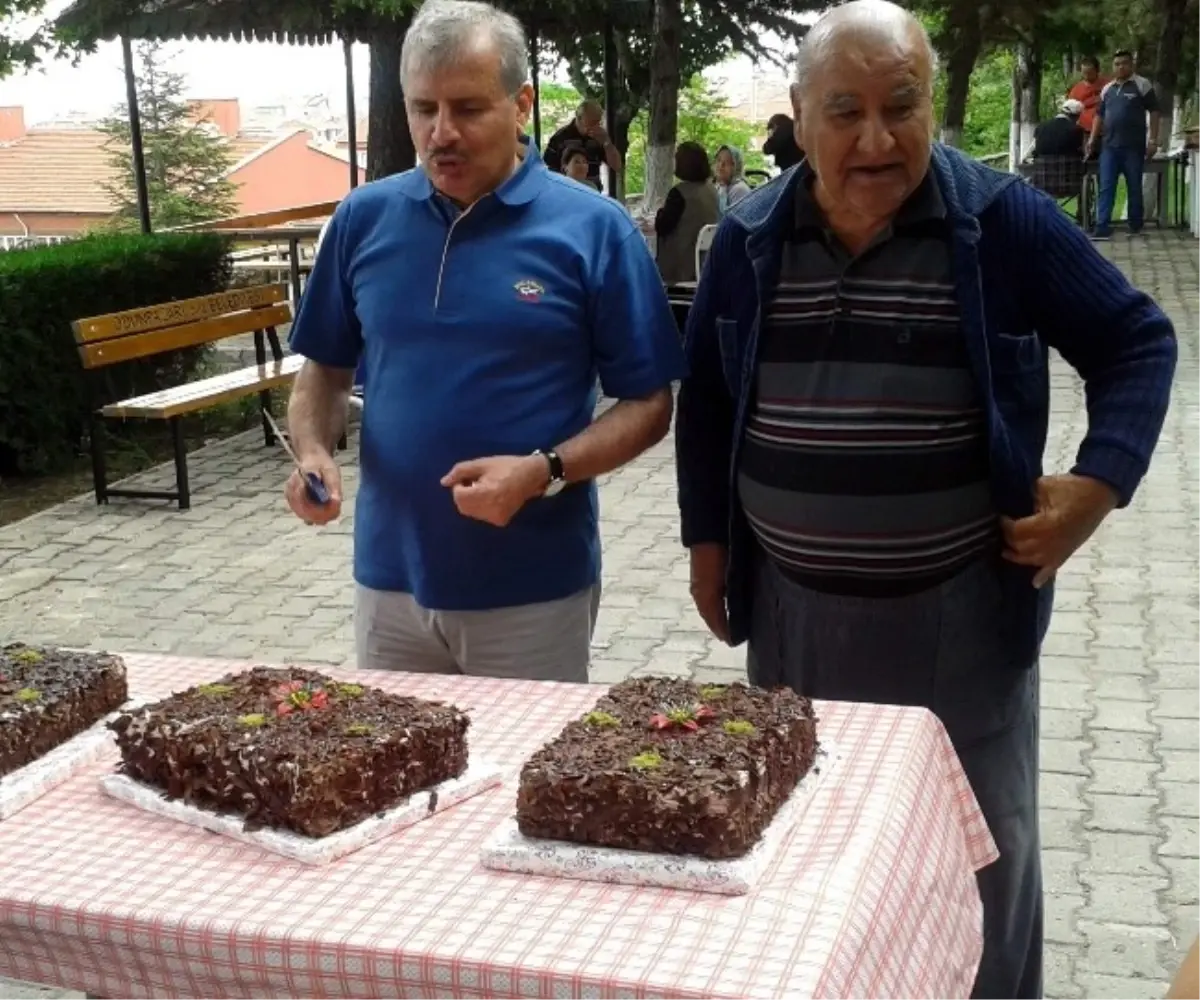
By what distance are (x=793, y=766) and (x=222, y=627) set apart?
4334 mm

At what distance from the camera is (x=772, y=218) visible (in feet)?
8.13

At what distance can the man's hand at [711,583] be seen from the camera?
2.77 meters

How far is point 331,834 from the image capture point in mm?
1872

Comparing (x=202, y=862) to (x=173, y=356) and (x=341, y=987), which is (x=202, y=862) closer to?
(x=341, y=987)

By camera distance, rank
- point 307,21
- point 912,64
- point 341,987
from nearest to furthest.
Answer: point 341,987
point 912,64
point 307,21

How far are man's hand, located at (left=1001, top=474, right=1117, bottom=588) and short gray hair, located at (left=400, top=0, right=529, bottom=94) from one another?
113cm

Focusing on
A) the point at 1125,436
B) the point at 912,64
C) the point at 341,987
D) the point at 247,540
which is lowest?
the point at 247,540

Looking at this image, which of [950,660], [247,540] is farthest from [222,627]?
[950,660]

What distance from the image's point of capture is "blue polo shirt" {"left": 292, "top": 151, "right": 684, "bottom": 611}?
8.96ft

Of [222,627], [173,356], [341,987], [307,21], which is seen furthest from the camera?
[307,21]

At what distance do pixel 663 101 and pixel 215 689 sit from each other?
14135 mm

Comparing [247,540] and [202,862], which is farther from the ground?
[202,862]

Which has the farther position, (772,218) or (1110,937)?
(1110,937)

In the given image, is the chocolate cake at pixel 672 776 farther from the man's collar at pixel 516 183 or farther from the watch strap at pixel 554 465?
the man's collar at pixel 516 183
